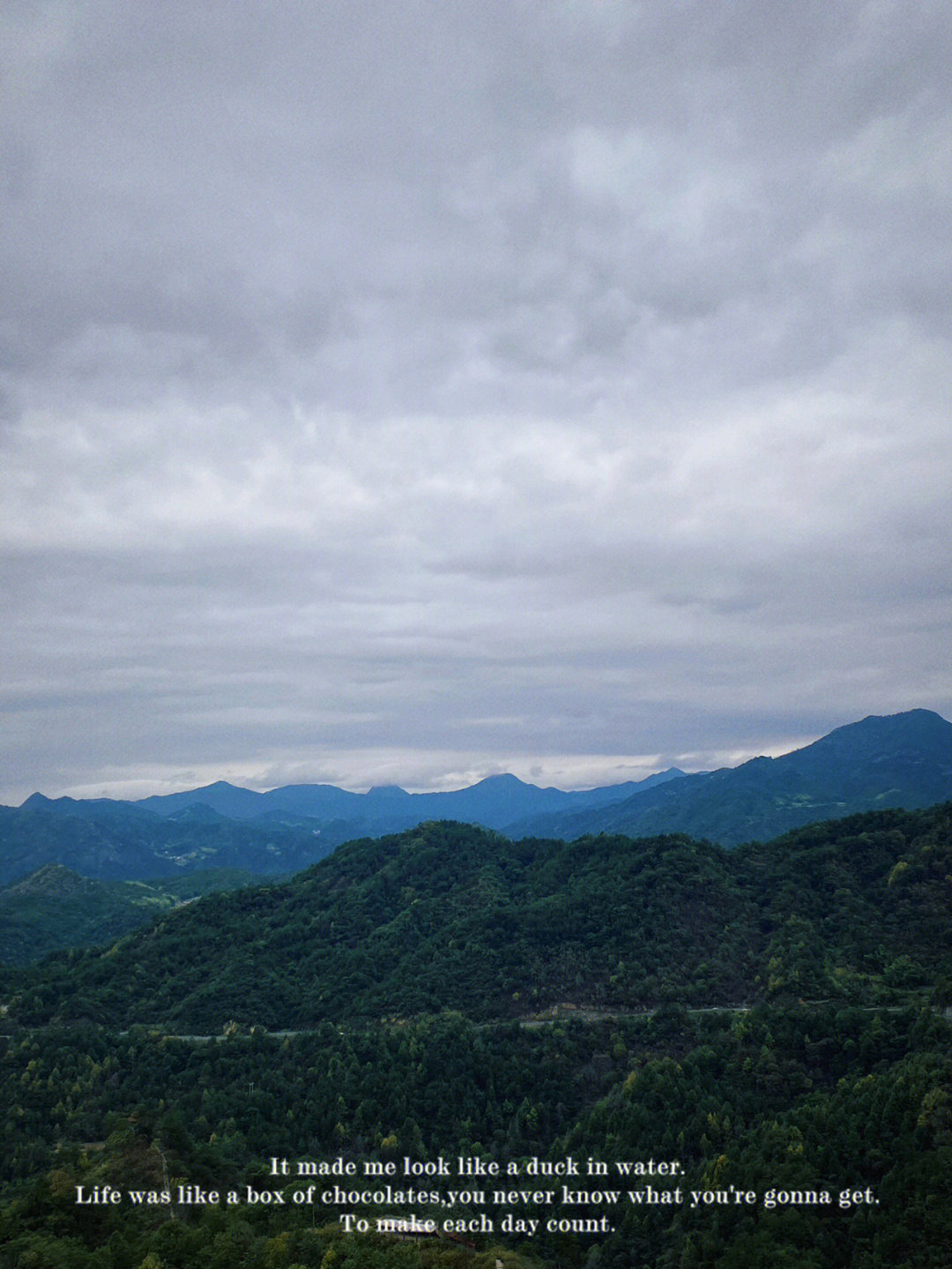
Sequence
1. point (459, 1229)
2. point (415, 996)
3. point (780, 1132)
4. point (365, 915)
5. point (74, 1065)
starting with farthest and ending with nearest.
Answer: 1. point (365, 915)
2. point (415, 996)
3. point (74, 1065)
4. point (780, 1132)
5. point (459, 1229)

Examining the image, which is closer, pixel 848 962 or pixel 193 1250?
pixel 193 1250

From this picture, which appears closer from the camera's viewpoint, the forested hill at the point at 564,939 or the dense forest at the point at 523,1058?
the dense forest at the point at 523,1058

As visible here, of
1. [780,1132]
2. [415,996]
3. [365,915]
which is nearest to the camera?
[780,1132]

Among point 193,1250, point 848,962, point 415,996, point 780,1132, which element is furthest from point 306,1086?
point 848,962

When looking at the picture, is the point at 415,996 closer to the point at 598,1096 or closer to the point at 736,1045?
the point at 598,1096
